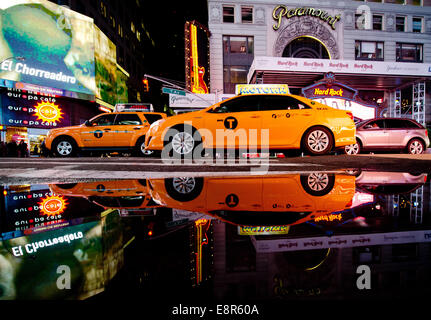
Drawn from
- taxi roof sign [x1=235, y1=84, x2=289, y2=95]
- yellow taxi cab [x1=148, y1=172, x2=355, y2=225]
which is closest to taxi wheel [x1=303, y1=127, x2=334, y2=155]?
yellow taxi cab [x1=148, y1=172, x2=355, y2=225]

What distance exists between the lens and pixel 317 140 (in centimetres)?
675

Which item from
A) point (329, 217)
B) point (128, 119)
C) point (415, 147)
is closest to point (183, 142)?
point (128, 119)

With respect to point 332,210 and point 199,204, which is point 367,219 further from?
point 199,204

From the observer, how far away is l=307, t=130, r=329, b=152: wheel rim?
22.1 feet

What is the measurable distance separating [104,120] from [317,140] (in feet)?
26.9

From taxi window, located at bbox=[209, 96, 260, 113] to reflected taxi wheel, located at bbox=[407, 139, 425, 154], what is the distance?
7.73 meters

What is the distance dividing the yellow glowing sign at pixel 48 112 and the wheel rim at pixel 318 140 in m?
21.3

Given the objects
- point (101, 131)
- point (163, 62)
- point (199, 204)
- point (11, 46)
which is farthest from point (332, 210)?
point (163, 62)

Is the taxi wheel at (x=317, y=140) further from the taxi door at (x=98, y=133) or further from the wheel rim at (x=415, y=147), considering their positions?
the taxi door at (x=98, y=133)

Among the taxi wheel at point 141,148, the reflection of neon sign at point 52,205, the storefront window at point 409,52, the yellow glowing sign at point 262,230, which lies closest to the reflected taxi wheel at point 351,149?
the taxi wheel at point 141,148

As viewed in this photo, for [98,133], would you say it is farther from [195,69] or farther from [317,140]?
[195,69]

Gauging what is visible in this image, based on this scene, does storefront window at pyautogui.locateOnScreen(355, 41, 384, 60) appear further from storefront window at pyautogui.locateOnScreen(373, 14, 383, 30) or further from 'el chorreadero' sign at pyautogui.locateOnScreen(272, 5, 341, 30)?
'el chorreadero' sign at pyautogui.locateOnScreen(272, 5, 341, 30)

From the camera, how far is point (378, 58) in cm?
2456

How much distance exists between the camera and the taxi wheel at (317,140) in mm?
6707
